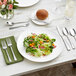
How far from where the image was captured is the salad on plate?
3.35 feet

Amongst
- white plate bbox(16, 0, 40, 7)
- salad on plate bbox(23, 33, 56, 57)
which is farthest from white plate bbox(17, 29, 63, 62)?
white plate bbox(16, 0, 40, 7)

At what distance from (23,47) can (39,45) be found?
10cm

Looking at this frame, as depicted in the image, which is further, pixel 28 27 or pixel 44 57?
pixel 28 27

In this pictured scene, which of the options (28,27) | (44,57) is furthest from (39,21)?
(44,57)

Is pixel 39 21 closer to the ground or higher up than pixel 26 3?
closer to the ground

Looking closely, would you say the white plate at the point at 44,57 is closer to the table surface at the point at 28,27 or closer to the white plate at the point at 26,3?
the table surface at the point at 28,27

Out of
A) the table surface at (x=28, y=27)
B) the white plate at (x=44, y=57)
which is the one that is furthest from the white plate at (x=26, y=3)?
the white plate at (x=44, y=57)

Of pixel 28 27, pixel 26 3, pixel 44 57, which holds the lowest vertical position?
pixel 44 57

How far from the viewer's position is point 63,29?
1197mm

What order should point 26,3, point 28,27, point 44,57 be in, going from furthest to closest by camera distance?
point 26,3 → point 28,27 → point 44,57

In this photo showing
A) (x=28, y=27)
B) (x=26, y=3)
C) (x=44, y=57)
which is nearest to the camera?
(x=44, y=57)

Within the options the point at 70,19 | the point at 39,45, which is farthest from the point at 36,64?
the point at 70,19

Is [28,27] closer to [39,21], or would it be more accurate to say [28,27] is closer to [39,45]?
[39,21]

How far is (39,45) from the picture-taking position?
1050 mm
